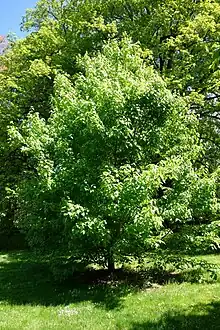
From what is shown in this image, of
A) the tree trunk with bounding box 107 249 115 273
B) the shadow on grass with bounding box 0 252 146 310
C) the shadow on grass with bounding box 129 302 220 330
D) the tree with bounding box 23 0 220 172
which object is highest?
the tree with bounding box 23 0 220 172

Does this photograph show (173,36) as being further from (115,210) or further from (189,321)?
(189,321)

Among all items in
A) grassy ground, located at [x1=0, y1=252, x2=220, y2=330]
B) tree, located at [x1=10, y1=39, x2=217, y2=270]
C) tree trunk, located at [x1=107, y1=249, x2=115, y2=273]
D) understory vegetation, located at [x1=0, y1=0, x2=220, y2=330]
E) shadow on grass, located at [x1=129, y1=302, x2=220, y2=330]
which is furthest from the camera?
tree trunk, located at [x1=107, y1=249, x2=115, y2=273]

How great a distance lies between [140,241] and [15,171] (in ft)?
40.8

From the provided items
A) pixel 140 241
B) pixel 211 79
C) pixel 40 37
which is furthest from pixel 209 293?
pixel 40 37

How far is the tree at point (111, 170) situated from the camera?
390 inches

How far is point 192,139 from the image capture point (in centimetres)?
1163

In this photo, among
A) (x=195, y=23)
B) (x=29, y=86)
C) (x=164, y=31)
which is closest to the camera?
(x=195, y=23)

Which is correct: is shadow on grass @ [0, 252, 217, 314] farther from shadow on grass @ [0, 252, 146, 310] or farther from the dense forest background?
the dense forest background

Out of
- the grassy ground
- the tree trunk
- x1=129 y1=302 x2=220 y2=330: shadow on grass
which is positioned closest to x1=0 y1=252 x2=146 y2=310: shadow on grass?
the grassy ground

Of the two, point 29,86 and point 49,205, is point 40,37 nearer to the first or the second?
point 29,86

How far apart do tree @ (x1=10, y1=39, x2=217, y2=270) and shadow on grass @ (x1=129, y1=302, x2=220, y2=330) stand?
1935 millimetres

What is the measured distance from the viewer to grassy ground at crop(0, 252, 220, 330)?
818cm

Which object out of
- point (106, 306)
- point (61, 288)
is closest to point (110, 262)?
point (61, 288)

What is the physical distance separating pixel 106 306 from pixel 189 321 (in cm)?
200
